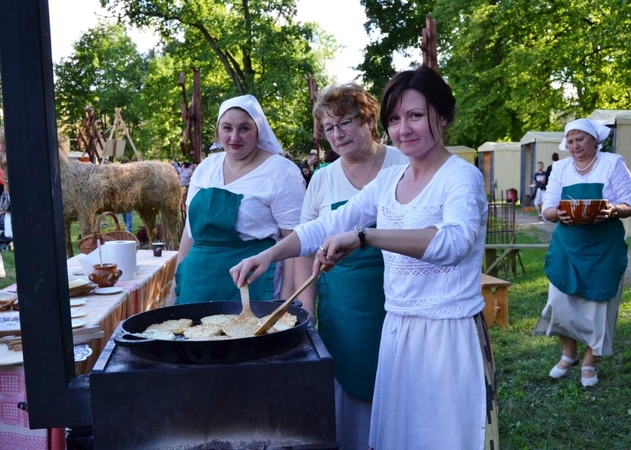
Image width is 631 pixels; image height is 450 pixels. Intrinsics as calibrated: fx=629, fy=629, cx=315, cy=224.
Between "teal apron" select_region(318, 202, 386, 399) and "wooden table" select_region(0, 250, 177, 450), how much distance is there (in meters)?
1.12

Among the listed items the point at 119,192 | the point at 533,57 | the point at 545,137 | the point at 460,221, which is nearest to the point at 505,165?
the point at 545,137

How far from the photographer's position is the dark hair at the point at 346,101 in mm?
2551

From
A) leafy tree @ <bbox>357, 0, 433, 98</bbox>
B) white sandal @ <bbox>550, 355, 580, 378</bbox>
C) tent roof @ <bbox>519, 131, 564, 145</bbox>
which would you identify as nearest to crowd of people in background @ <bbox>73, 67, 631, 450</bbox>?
white sandal @ <bbox>550, 355, 580, 378</bbox>

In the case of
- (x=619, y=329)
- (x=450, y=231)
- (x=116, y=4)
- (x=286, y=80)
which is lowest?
(x=619, y=329)

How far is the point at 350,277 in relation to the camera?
8.20ft

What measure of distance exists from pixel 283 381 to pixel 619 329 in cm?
511

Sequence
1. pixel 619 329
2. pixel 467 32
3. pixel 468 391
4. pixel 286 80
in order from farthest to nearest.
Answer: pixel 286 80 < pixel 467 32 < pixel 619 329 < pixel 468 391

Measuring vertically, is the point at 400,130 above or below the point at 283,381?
above

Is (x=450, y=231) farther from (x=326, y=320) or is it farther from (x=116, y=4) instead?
(x=116, y=4)

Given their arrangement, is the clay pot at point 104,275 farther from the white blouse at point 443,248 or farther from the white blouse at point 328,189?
the white blouse at point 443,248

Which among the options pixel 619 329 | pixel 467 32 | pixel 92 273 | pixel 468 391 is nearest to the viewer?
pixel 468 391

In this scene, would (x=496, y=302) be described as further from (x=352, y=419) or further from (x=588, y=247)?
(x=352, y=419)

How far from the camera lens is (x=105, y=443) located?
4.88 feet

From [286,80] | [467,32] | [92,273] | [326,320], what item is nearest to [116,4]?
[286,80]
